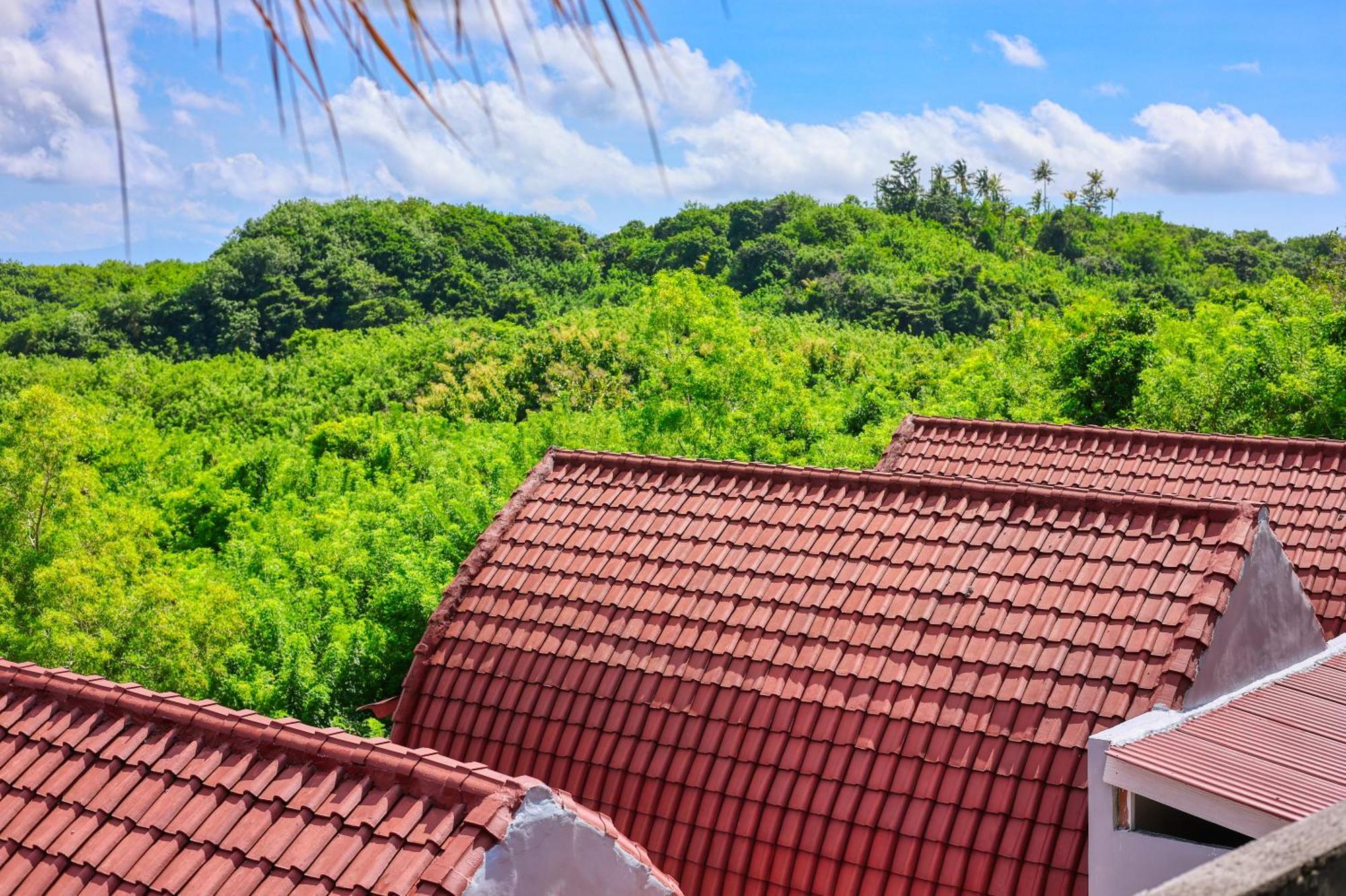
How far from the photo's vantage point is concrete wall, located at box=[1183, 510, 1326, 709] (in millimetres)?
5734

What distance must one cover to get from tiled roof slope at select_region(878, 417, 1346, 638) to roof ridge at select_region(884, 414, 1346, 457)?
0.04ft

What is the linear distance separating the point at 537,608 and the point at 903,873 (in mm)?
2934

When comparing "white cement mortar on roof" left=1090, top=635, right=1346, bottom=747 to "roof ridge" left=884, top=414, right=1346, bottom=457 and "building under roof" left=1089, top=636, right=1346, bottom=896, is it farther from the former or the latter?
"roof ridge" left=884, top=414, right=1346, bottom=457

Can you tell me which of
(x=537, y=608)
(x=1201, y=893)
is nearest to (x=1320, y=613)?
(x=537, y=608)

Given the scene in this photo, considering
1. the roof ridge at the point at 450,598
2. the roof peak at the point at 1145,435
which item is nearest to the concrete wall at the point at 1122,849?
the roof ridge at the point at 450,598

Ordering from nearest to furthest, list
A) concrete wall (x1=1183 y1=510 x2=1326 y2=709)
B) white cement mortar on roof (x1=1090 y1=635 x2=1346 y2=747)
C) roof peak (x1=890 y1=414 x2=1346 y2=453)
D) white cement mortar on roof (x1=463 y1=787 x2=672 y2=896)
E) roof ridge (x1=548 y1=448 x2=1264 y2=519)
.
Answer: white cement mortar on roof (x1=463 y1=787 x2=672 y2=896)
white cement mortar on roof (x1=1090 y1=635 x2=1346 y2=747)
concrete wall (x1=1183 y1=510 x2=1326 y2=709)
roof ridge (x1=548 y1=448 x2=1264 y2=519)
roof peak (x1=890 y1=414 x2=1346 y2=453)

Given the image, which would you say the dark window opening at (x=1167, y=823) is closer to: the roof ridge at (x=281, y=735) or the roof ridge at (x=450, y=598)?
the roof ridge at (x=281, y=735)

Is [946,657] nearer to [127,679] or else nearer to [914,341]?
[127,679]

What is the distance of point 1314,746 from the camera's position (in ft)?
15.6

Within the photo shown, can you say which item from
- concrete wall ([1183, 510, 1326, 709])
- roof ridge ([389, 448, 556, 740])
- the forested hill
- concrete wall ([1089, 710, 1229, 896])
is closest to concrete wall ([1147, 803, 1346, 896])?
concrete wall ([1089, 710, 1229, 896])

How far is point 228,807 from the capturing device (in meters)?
4.25

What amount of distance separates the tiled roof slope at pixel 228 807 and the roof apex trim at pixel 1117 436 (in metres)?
6.50

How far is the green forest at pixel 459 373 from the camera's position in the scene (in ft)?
35.6

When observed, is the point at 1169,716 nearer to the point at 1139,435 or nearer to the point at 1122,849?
the point at 1122,849
